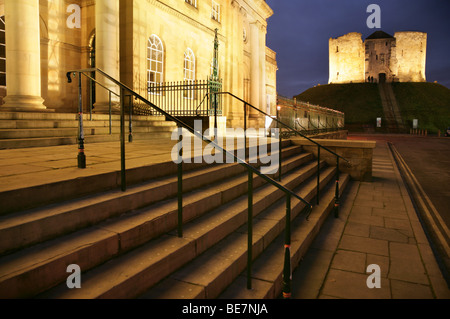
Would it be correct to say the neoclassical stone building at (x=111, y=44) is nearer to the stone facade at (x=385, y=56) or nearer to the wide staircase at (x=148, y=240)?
the wide staircase at (x=148, y=240)

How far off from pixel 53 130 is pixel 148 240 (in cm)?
487

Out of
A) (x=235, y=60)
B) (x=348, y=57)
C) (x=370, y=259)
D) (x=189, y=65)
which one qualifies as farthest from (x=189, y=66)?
(x=348, y=57)

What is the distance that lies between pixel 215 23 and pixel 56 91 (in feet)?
34.0

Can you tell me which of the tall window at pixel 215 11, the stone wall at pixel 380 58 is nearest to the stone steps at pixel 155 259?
the tall window at pixel 215 11

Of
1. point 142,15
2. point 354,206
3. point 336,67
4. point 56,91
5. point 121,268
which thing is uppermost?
point 336,67

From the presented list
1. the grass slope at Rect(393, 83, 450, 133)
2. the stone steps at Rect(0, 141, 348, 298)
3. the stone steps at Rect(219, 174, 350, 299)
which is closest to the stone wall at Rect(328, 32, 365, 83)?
the grass slope at Rect(393, 83, 450, 133)

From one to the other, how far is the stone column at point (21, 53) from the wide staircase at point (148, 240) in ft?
19.2

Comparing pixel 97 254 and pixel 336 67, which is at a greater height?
pixel 336 67

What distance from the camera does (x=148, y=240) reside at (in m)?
3.22

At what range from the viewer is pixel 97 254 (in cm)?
269

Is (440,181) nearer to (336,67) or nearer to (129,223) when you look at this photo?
(129,223)

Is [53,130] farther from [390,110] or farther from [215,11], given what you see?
[390,110]

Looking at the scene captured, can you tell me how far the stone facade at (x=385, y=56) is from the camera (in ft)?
255
